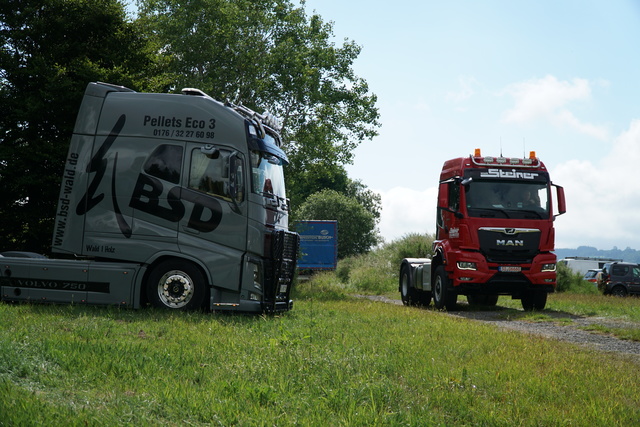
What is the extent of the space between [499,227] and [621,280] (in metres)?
20.4

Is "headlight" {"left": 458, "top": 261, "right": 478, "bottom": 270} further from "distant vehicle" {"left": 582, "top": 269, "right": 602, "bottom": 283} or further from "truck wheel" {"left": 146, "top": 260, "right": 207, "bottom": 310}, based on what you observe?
"distant vehicle" {"left": 582, "top": 269, "right": 602, "bottom": 283}

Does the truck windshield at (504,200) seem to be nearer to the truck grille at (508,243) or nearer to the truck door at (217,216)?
the truck grille at (508,243)

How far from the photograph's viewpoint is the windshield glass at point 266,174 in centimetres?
1238

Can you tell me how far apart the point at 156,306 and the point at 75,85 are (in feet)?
28.7

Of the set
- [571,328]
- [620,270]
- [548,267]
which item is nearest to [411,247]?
[620,270]

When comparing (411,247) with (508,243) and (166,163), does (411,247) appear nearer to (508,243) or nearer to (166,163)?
(508,243)

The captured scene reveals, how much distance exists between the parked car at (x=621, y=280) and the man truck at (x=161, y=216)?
26.1m

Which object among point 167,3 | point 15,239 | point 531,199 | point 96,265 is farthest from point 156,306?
Answer: point 167,3

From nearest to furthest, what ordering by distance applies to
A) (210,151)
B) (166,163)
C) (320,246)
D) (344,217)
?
(210,151) → (166,163) → (320,246) → (344,217)

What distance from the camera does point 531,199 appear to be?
56.0ft

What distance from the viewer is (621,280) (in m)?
34.1

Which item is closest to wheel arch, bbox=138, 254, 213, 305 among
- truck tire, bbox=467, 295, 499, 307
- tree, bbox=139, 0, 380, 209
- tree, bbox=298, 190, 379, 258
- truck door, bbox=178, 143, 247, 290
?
truck door, bbox=178, 143, 247, 290

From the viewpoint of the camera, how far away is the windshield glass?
40.6 ft

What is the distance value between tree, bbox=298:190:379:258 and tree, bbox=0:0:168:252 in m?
38.5
